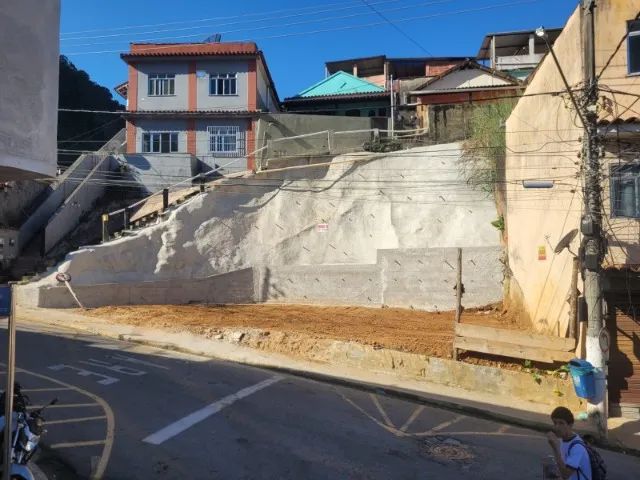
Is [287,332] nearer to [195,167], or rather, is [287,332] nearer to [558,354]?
[558,354]

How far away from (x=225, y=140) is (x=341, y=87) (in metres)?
12.0

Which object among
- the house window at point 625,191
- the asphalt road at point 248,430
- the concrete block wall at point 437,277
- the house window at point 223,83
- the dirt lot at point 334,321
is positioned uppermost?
the house window at point 223,83

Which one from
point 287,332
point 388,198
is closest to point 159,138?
point 388,198

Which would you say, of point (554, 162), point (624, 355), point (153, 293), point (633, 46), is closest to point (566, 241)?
point (554, 162)

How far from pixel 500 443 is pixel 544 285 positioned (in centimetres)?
650

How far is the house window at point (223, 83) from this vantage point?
107 ft

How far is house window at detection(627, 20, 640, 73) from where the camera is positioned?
35.6ft

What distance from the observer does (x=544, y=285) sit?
13797mm

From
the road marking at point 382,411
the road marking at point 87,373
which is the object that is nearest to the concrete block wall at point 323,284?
the road marking at point 382,411

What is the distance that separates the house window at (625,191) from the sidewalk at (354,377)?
4200 millimetres

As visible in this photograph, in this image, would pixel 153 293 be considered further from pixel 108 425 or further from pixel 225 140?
pixel 225 140

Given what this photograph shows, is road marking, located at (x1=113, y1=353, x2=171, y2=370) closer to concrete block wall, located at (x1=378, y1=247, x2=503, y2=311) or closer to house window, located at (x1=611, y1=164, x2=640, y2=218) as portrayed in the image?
house window, located at (x1=611, y1=164, x2=640, y2=218)

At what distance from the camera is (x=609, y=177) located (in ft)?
35.3

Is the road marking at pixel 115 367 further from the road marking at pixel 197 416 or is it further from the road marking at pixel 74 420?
the road marking at pixel 74 420
